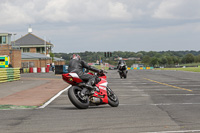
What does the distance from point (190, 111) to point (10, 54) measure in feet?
173

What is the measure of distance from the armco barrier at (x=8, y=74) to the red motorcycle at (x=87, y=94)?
713 inches

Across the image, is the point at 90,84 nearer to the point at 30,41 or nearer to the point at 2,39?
the point at 2,39

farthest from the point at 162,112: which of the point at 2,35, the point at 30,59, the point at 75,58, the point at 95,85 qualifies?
the point at 30,59

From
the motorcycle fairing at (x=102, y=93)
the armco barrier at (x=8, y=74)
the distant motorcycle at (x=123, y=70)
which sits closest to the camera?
the motorcycle fairing at (x=102, y=93)

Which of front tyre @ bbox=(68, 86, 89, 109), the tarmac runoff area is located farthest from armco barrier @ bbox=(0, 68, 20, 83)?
front tyre @ bbox=(68, 86, 89, 109)

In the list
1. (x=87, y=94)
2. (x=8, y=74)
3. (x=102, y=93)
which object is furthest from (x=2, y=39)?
(x=87, y=94)

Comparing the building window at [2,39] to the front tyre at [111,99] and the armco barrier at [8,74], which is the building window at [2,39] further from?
the front tyre at [111,99]

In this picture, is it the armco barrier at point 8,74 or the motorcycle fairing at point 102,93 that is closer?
the motorcycle fairing at point 102,93

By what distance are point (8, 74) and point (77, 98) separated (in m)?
20.5

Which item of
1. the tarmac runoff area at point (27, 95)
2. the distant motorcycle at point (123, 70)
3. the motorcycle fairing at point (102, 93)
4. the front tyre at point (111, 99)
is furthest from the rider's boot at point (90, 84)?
the distant motorcycle at point (123, 70)

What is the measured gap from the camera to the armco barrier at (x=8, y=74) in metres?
28.1

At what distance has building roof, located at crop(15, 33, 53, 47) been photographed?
11412cm

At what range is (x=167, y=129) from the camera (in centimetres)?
713

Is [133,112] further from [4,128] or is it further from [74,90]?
[4,128]
